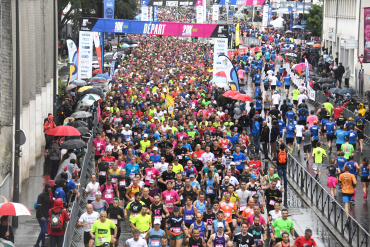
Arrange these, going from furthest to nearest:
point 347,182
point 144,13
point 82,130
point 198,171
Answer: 1. point 144,13
2. point 82,130
3. point 198,171
4. point 347,182

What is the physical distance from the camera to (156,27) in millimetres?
36406

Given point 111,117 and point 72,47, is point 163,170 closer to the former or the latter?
point 111,117

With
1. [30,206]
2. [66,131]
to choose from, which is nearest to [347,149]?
[66,131]

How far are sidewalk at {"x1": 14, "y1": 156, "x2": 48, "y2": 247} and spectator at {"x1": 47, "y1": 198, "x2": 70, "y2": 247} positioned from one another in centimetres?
192

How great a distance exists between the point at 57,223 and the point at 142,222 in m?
1.64

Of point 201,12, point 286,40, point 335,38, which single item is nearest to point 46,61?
point 335,38

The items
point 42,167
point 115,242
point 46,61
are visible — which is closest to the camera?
point 115,242

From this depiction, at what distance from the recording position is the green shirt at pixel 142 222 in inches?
612

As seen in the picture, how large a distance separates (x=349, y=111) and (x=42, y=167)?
1338 centimetres

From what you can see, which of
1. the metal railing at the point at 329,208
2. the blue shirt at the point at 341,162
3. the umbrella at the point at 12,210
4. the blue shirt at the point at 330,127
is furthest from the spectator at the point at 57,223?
the blue shirt at the point at 330,127

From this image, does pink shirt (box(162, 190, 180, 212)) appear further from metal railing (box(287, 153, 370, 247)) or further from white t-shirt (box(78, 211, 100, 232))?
metal railing (box(287, 153, 370, 247))

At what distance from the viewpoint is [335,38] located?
5803 cm

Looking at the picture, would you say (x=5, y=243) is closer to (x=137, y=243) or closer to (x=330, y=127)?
(x=137, y=243)

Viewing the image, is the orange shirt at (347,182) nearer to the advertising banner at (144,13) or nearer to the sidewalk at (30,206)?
the sidewalk at (30,206)
